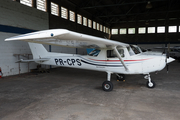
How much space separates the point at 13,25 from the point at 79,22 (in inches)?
394

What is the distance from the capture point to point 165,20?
994 inches

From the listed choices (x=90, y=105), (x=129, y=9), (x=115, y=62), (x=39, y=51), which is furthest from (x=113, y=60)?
(x=129, y=9)

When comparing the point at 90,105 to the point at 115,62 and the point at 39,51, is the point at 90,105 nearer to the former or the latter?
the point at 115,62

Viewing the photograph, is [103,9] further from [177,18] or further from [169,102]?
[169,102]

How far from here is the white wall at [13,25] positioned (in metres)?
8.62

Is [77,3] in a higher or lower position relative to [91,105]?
higher

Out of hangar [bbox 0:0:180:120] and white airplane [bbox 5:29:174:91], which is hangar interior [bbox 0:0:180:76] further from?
white airplane [bbox 5:29:174:91]

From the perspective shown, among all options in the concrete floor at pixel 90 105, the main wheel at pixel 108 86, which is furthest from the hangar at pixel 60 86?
the main wheel at pixel 108 86

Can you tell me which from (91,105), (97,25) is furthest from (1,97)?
(97,25)

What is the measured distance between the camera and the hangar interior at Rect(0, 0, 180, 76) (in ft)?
29.8

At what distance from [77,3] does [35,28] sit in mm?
7513

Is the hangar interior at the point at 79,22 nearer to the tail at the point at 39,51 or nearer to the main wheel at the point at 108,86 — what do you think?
the tail at the point at 39,51

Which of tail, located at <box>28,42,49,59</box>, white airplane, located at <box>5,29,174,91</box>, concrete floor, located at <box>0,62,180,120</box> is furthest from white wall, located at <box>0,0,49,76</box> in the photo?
concrete floor, located at <box>0,62,180,120</box>

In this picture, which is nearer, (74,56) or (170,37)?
(74,56)
